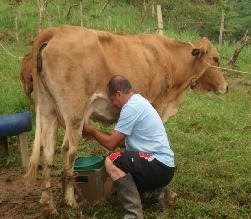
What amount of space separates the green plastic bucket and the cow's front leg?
217 mm

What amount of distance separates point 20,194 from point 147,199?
60.6 inches

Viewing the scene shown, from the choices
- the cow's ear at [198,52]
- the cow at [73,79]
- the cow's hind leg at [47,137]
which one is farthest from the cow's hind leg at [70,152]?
the cow's ear at [198,52]

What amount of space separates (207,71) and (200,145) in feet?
3.86

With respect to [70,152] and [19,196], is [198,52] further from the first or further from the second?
[19,196]

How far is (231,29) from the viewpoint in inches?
784

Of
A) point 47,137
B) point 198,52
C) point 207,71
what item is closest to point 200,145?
point 207,71

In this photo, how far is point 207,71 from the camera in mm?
7590

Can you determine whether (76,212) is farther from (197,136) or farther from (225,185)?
(197,136)

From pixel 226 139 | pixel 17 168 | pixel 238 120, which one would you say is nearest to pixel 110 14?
pixel 238 120

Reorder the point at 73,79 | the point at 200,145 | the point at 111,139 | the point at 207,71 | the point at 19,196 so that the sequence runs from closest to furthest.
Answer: the point at 111,139 → the point at 73,79 → the point at 19,196 → the point at 207,71 → the point at 200,145

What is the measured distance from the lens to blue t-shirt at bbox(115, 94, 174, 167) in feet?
16.7

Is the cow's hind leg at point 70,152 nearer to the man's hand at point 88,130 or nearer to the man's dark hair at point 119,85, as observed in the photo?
the man's hand at point 88,130

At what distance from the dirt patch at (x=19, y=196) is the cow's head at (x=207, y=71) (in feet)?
8.17

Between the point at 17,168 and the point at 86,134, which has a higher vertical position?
the point at 86,134
